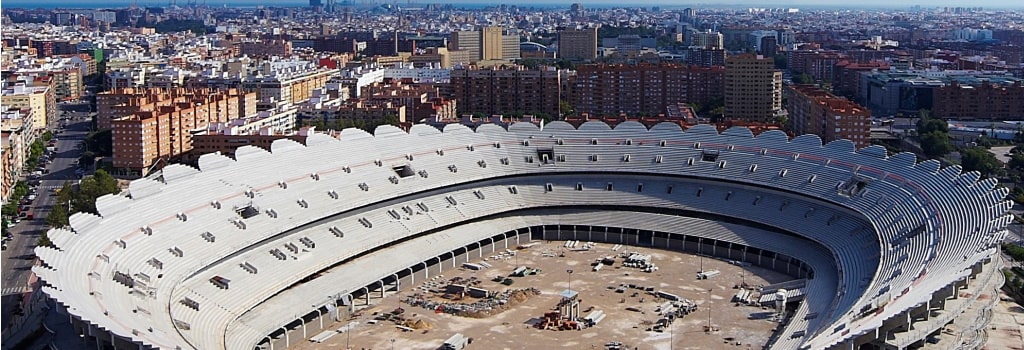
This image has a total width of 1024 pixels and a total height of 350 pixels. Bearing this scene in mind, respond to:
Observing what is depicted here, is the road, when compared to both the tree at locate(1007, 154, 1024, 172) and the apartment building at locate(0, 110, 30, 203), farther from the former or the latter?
the tree at locate(1007, 154, 1024, 172)

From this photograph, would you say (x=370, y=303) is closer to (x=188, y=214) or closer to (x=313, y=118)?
(x=188, y=214)

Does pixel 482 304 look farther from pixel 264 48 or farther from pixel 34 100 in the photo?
pixel 264 48

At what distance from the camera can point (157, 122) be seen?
199 ft

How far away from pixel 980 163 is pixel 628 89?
31.4m

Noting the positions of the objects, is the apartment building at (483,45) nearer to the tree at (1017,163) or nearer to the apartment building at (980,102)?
the apartment building at (980,102)

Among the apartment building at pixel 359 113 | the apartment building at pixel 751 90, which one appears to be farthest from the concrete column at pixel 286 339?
the apartment building at pixel 751 90

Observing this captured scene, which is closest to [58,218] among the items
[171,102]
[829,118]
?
[171,102]

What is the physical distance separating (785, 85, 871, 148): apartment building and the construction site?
26.5 m

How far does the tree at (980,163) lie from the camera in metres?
58.6

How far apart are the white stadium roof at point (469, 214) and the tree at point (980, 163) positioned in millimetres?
21256

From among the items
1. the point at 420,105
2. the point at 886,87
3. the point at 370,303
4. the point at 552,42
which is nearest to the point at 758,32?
the point at 552,42

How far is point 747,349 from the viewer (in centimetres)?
2950

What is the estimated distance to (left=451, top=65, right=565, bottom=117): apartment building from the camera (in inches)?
3329

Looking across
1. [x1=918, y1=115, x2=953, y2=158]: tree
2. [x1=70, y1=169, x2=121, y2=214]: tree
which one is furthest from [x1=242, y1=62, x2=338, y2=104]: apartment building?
[x1=918, y1=115, x2=953, y2=158]: tree
